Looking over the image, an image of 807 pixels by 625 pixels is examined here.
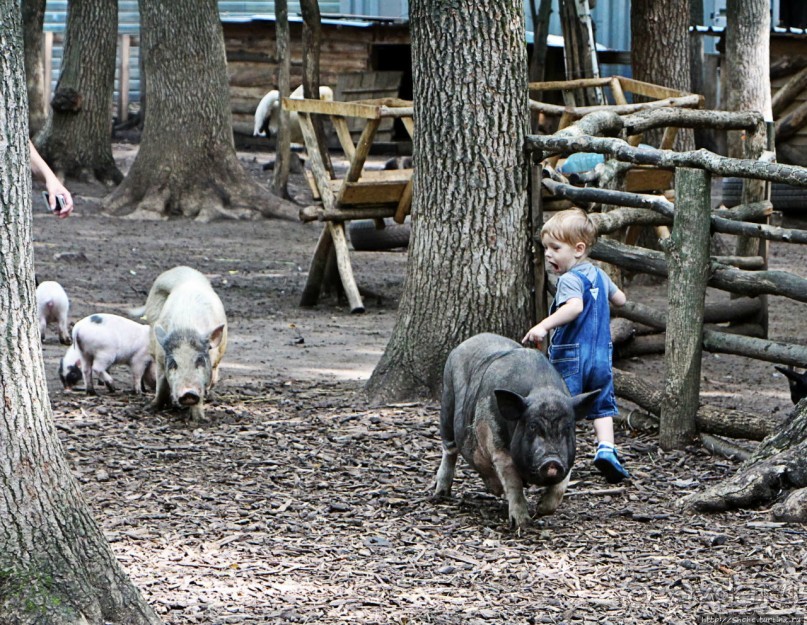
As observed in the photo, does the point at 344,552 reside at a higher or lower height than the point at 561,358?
lower

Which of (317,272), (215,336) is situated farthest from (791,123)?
(215,336)

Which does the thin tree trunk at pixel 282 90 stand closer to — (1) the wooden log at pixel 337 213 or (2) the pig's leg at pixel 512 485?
(1) the wooden log at pixel 337 213

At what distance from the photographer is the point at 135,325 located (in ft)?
25.3

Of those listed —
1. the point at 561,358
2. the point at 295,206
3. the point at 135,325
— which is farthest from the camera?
the point at 295,206

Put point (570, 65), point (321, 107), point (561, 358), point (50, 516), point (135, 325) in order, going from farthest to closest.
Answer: point (570, 65) → point (321, 107) → point (135, 325) → point (561, 358) → point (50, 516)

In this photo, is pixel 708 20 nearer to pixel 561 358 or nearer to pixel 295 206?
pixel 295 206

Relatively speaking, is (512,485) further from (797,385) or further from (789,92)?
(789,92)

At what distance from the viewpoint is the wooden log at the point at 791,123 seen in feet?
53.0

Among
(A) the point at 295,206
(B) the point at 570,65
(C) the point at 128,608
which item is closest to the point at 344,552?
(C) the point at 128,608

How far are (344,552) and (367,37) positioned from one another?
20229mm

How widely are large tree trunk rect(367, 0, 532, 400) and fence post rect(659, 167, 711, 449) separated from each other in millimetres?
907

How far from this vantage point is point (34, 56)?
59.0 ft

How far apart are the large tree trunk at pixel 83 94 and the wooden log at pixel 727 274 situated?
37.4 ft

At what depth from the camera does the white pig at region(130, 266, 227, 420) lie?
6785 millimetres
